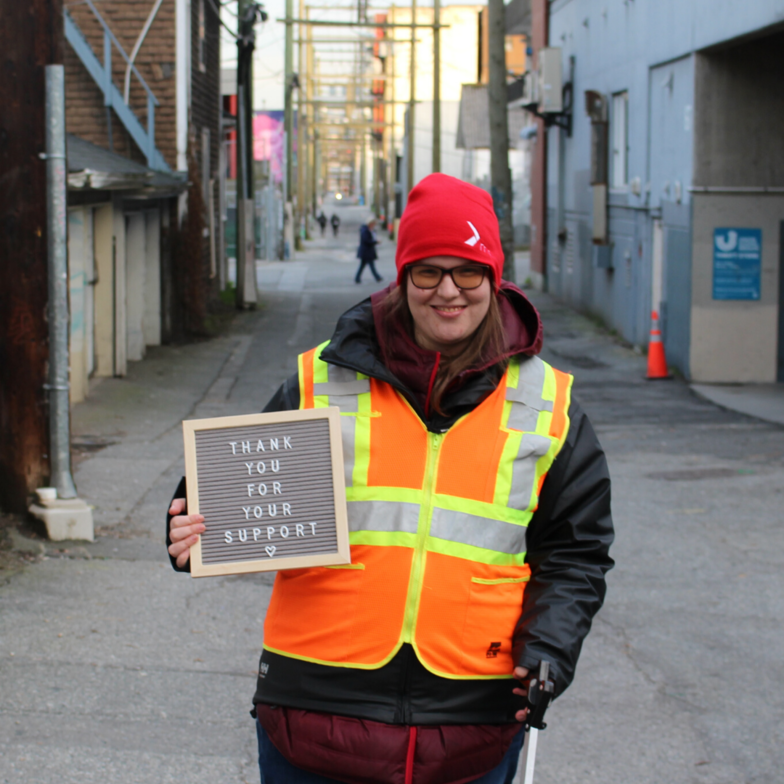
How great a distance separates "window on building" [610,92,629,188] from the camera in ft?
62.2

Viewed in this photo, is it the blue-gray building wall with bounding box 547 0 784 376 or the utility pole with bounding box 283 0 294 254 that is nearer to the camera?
the blue-gray building wall with bounding box 547 0 784 376

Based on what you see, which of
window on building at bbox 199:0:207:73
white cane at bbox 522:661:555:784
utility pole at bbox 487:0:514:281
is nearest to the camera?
white cane at bbox 522:661:555:784

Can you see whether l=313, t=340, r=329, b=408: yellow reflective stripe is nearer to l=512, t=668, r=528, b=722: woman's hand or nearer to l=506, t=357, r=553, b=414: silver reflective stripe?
l=506, t=357, r=553, b=414: silver reflective stripe

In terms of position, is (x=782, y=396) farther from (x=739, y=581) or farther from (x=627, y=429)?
(x=739, y=581)

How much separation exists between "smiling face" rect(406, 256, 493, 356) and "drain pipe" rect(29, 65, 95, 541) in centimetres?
468

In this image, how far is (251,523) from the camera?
8.49 feet

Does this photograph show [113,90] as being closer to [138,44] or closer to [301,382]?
[138,44]

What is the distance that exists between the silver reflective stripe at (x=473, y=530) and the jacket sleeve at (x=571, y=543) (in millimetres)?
112

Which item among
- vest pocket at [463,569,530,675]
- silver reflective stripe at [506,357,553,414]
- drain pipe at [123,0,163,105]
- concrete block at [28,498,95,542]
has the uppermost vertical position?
drain pipe at [123,0,163,105]

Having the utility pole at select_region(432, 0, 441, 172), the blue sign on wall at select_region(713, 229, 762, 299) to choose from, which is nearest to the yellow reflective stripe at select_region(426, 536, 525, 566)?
the blue sign on wall at select_region(713, 229, 762, 299)

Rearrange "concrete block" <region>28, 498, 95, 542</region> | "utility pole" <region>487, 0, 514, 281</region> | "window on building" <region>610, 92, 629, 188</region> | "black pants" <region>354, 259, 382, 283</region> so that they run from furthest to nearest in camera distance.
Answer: "black pants" <region>354, 259, 382, 283</region> → "window on building" <region>610, 92, 629, 188</region> → "utility pole" <region>487, 0, 514, 281</region> → "concrete block" <region>28, 498, 95, 542</region>

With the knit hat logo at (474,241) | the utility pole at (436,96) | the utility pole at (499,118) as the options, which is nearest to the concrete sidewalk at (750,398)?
the utility pole at (499,118)

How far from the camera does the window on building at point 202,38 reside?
778 inches

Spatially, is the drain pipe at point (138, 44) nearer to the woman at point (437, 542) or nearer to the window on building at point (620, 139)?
the window on building at point (620, 139)
